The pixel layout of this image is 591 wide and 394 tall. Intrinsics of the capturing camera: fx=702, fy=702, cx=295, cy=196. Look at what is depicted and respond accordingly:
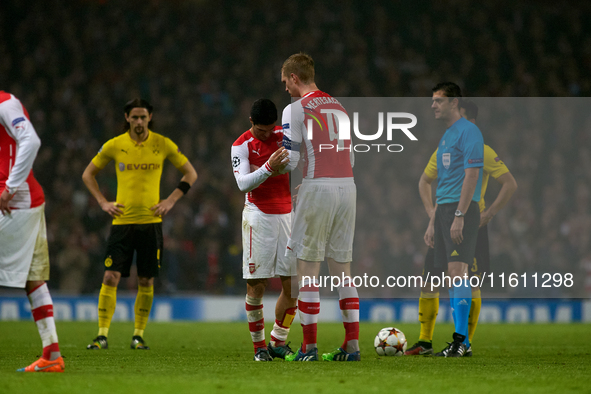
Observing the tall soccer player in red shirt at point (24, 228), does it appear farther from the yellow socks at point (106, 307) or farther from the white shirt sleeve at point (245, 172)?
the yellow socks at point (106, 307)

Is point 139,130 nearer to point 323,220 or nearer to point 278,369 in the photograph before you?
point 323,220

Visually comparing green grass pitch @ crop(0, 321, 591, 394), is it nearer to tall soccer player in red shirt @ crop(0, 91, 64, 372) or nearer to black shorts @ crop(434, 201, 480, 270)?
tall soccer player in red shirt @ crop(0, 91, 64, 372)

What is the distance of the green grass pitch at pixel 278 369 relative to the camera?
160 inches

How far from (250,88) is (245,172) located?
12566 millimetres

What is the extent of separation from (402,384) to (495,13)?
676 inches

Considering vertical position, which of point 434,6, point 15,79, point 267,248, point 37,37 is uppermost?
point 434,6

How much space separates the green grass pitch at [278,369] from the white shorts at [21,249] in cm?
64

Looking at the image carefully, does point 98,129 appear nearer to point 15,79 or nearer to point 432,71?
point 15,79

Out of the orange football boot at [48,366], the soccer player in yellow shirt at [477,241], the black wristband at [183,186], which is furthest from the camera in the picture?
the black wristband at [183,186]

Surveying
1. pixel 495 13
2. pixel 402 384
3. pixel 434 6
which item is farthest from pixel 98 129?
pixel 402 384

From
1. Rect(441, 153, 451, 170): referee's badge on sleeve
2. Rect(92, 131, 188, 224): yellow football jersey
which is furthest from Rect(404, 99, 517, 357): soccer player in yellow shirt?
Rect(92, 131, 188, 224): yellow football jersey

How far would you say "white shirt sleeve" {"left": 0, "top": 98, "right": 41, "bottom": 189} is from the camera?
178 inches

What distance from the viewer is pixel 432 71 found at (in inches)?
723

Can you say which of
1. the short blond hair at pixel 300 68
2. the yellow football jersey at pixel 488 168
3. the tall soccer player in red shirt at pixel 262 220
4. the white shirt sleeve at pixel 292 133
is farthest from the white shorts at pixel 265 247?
the yellow football jersey at pixel 488 168
